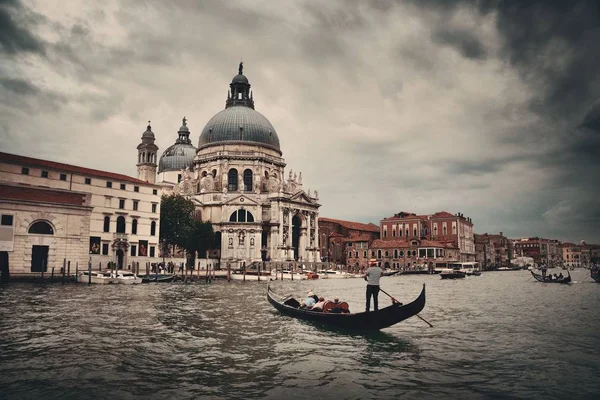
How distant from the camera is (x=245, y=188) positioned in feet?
217

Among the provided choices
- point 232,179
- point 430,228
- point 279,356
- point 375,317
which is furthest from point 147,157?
point 279,356

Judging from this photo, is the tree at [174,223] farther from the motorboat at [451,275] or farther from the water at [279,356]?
the water at [279,356]

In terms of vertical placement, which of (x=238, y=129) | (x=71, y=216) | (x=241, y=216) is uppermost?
(x=238, y=129)

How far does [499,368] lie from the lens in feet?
32.3

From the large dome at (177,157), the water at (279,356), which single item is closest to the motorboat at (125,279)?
the water at (279,356)

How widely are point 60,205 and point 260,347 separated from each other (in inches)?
982

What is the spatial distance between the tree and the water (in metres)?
31.6

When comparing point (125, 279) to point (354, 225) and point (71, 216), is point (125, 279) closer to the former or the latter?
point (71, 216)

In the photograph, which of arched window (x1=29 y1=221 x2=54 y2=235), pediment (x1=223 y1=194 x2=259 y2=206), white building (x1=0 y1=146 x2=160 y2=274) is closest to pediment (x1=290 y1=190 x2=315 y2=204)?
pediment (x1=223 y1=194 x2=259 y2=206)

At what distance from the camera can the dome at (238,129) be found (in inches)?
2662

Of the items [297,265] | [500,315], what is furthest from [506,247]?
[500,315]

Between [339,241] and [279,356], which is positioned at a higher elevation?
[339,241]

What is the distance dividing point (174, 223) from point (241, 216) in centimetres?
1232

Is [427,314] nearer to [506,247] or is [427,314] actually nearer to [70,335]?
[70,335]
